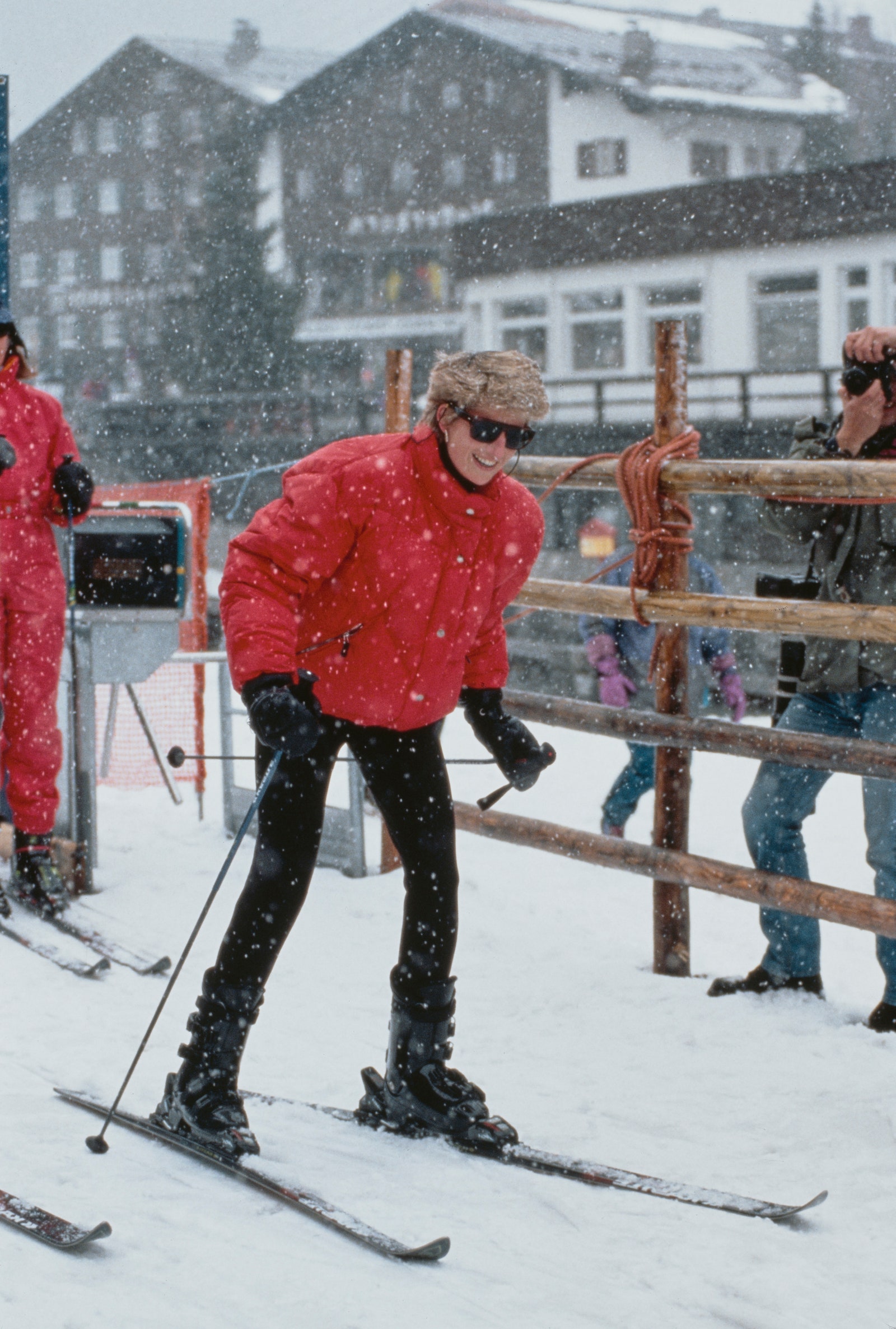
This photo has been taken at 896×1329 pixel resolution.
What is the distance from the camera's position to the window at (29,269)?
60.0m

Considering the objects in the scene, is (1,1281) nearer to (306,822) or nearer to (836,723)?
(306,822)

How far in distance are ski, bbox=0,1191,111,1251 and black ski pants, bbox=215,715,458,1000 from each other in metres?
0.61

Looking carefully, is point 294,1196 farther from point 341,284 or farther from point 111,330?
point 111,330

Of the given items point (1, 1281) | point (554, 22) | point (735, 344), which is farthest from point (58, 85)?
point (1, 1281)

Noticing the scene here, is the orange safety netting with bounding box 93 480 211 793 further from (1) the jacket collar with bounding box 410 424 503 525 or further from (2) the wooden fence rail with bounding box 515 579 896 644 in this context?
(1) the jacket collar with bounding box 410 424 503 525

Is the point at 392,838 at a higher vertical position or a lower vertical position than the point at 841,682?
lower

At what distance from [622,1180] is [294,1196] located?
0.71 metres

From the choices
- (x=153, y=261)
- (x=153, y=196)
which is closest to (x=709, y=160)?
(x=153, y=261)

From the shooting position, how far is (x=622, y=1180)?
10.1 feet

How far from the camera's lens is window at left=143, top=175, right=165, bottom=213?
185 ft

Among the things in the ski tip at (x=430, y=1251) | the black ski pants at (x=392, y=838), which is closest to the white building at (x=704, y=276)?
the black ski pants at (x=392, y=838)

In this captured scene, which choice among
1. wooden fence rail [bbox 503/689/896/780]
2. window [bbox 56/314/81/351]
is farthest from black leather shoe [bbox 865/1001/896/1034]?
window [bbox 56/314/81/351]

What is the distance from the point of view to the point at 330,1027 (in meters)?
4.24

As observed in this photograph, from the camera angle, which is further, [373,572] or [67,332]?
[67,332]
